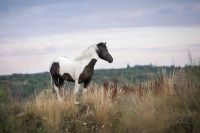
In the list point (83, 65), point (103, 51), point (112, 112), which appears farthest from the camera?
point (103, 51)

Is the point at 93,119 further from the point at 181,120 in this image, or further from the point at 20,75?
the point at 20,75

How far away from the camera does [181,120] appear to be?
9.44 metres

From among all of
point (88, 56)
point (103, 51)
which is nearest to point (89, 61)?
point (88, 56)

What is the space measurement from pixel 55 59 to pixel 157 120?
3.66 meters

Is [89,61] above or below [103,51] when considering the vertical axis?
below

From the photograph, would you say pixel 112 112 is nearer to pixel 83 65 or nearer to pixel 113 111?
pixel 113 111

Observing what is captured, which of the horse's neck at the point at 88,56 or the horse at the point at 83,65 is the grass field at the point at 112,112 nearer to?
the horse at the point at 83,65

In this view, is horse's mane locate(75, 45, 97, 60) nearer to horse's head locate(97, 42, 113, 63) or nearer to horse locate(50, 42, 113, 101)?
horse locate(50, 42, 113, 101)

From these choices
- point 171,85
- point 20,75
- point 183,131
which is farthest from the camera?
point 20,75

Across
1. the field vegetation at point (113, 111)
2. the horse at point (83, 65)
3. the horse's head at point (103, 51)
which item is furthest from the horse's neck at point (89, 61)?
the field vegetation at point (113, 111)

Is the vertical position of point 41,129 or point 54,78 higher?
point 54,78

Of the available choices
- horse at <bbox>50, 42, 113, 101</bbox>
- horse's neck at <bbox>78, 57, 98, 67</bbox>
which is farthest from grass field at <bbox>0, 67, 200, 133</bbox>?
horse's neck at <bbox>78, 57, 98, 67</bbox>

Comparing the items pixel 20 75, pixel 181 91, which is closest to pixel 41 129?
pixel 181 91

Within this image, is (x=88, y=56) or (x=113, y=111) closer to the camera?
(x=113, y=111)
